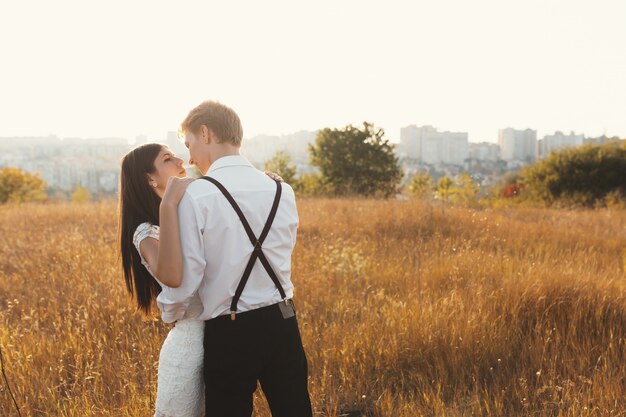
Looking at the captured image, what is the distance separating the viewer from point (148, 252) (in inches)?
74.7

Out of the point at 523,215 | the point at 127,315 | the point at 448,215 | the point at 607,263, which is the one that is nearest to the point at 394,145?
the point at 523,215

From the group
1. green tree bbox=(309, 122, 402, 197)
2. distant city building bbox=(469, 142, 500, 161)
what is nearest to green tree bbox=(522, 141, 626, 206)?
green tree bbox=(309, 122, 402, 197)

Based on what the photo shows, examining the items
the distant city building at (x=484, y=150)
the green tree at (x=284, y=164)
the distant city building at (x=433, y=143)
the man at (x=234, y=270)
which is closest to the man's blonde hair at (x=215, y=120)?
the man at (x=234, y=270)

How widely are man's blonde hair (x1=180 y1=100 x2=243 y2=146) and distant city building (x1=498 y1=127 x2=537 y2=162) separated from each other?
90.4 meters

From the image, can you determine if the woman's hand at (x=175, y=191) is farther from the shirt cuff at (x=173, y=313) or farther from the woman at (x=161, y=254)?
the shirt cuff at (x=173, y=313)

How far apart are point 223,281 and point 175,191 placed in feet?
1.21

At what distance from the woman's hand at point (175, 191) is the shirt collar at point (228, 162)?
0.13 m

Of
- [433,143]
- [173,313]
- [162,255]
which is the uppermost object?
[433,143]

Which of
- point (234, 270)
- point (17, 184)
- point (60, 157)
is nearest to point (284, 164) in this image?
point (17, 184)

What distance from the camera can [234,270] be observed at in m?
1.77

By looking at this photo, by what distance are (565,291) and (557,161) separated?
2403 centimetres

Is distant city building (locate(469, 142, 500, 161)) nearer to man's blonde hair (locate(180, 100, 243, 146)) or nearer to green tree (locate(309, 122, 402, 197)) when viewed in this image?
green tree (locate(309, 122, 402, 197))

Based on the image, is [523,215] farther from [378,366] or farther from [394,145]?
[394,145]

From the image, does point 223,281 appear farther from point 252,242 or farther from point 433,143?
point 433,143
